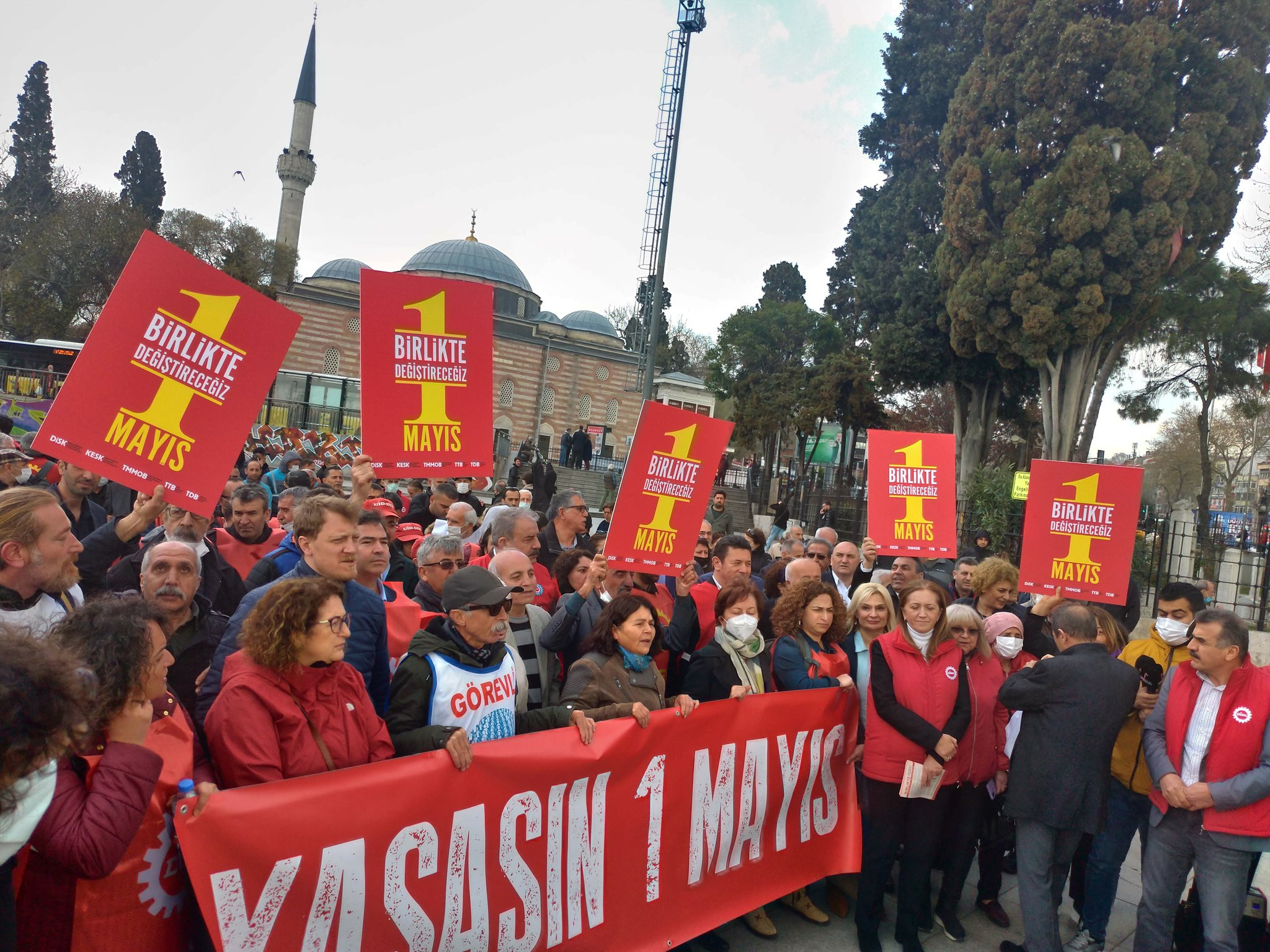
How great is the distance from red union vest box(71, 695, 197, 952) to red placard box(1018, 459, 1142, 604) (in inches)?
189

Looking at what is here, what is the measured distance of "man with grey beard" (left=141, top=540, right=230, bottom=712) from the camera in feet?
11.1

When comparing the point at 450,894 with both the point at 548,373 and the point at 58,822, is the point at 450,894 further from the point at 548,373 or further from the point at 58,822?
the point at 548,373

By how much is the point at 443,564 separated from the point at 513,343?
158 feet

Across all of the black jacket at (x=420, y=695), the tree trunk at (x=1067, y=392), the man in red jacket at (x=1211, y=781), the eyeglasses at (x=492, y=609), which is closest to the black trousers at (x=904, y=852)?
the man in red jacket at (x=1211, y=781)

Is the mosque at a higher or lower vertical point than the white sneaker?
higher

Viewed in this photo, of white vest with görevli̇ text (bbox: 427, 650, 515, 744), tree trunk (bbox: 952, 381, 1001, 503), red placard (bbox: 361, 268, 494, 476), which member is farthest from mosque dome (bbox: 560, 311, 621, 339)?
white vest with görevli̇ text (bbox: 427, 650, 515, 744)

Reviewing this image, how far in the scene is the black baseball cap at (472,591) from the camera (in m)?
3.26

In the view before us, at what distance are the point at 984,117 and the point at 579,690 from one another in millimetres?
20481

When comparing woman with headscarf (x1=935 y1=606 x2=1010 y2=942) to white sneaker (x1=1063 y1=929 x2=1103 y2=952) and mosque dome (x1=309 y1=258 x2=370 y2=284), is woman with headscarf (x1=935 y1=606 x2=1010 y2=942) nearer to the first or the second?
white sneaker (x1=1063 y1=929 x2=1103 y2=952)

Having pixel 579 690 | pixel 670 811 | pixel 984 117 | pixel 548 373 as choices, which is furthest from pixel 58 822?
pixel 548 373

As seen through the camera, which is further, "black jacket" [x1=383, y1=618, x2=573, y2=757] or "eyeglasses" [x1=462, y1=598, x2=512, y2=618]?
"eyeglasses" [x1=462, y1=598, x2=512, y2=618]

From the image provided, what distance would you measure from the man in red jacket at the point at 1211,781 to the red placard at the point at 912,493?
2.58 meters

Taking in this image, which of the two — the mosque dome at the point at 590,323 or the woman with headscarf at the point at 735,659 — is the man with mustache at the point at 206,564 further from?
the mosque dome at the point at 590,323

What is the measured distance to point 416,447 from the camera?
4.53 metres
